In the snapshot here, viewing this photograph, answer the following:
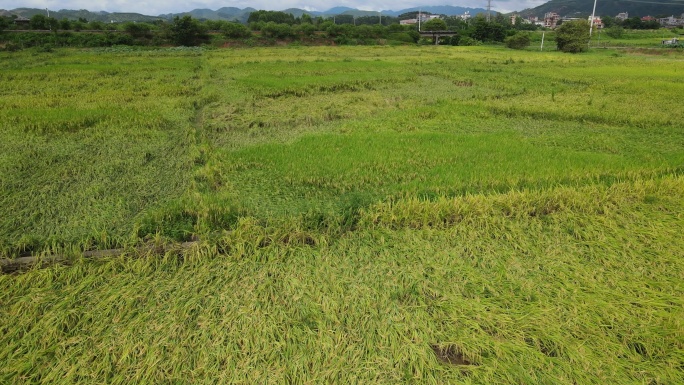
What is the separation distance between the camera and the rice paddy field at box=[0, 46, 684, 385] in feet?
7.65

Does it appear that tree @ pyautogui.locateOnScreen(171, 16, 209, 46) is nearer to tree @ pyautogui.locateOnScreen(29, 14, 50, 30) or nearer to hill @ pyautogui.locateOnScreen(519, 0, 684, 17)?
tree @ pyautogui.locateOnScreen(29, 14, 50, 30)

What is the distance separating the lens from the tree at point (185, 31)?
33.8 metres

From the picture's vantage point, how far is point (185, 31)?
33875mm

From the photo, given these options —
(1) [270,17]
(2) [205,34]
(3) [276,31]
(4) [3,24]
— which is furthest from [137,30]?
(1) [270,17]

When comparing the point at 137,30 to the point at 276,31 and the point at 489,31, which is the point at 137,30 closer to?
the point at 276,31

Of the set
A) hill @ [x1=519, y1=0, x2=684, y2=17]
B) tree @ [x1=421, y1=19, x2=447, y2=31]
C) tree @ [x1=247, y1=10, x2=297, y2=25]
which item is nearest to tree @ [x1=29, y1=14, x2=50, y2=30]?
tree @ [x1=247, y1=10, x2=297, y2=25]

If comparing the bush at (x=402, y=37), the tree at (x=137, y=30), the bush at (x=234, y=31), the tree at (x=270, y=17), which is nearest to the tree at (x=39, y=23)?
the tree at (x=137, y=30)

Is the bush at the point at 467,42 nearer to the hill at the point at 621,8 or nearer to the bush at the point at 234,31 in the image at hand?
the bush at the point at 234,31

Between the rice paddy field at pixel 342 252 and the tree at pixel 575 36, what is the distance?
27.7 m

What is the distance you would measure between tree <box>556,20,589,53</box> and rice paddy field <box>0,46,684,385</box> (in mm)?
27689

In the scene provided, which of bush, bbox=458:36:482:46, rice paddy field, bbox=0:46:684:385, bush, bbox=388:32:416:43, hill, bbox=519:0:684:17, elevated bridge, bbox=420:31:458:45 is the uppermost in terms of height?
hill, bbox=519:0:684:17

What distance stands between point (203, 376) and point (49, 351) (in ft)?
3.40

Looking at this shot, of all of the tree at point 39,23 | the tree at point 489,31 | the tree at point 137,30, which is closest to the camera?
the tree at point 137,30

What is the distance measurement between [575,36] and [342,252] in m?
35.2
